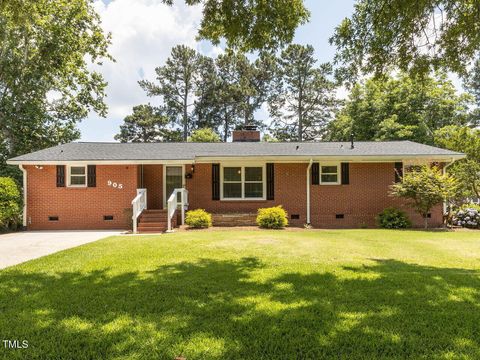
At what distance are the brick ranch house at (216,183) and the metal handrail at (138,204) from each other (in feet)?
0.14

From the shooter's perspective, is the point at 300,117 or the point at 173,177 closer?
the point at 173,177

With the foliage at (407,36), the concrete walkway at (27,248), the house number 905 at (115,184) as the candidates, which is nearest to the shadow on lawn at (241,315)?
the concrete walkway at (27,248)

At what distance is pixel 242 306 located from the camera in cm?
385

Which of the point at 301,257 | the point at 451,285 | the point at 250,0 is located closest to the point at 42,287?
the point at 301,257

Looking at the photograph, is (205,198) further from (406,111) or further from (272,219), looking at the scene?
(406,111)

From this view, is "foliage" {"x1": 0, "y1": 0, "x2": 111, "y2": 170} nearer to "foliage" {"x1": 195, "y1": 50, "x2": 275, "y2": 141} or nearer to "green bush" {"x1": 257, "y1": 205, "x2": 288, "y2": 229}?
"green bush" {"x1": 257, "y1": 205, "x2": 288, "y2": 229}

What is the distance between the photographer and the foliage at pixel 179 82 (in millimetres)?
36531

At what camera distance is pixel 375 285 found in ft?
15.4

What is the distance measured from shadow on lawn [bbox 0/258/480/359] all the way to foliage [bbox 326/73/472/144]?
21227mm

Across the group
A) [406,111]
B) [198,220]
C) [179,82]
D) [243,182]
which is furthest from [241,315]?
[179,82]

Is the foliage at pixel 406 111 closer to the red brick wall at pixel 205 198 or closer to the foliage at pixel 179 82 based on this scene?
the red brick wall at pixel 205 198

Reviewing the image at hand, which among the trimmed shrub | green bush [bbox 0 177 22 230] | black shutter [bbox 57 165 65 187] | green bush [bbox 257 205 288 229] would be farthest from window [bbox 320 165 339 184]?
green bush [bbox 0 177 22 230]

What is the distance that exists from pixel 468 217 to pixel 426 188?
294cm

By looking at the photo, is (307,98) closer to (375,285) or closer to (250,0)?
(250,0)
